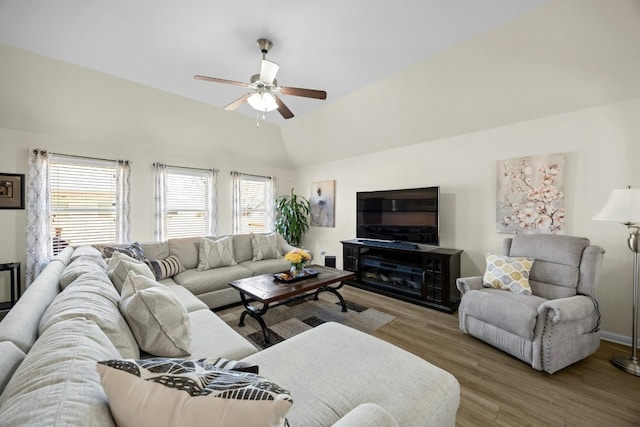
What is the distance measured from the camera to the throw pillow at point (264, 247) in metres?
4.31

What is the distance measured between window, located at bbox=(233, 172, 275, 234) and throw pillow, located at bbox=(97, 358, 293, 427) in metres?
4.64

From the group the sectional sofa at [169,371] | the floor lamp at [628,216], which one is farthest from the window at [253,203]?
the floor lamp at [628,216]

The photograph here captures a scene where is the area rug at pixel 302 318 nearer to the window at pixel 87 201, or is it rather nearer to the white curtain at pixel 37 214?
the window at pixel 87 201

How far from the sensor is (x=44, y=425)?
0.53 m

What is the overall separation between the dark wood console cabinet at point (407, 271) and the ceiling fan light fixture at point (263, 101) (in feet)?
8.49

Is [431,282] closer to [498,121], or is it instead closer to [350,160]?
[498,121]

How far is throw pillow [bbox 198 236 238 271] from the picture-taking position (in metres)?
3.72

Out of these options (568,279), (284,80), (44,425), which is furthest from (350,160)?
(44,425)

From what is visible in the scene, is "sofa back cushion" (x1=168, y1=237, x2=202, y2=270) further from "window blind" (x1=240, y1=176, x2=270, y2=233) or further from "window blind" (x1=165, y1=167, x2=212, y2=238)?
"window blind" (x1=240, y1=176, x2=270, y2=233)

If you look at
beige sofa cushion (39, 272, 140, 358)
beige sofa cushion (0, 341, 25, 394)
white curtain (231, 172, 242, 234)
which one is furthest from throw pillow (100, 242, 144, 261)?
beige sofa cushion (0, 341, 25, 394)

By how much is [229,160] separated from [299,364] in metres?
4.49

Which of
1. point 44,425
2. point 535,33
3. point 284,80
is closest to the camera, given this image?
point 44,425

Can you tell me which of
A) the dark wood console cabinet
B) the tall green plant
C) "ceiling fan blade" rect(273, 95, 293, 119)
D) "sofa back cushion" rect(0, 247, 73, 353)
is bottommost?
the dark wood console cabinet

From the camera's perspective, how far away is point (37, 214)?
3.32 meters
